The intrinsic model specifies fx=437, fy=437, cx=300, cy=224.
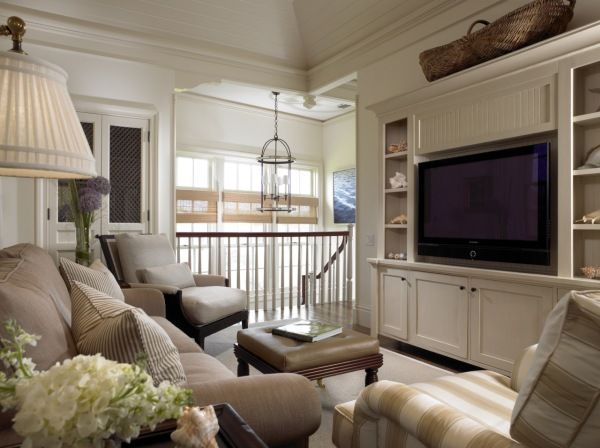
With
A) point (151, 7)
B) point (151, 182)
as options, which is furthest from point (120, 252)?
point (151, 7)

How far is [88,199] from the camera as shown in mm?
3592

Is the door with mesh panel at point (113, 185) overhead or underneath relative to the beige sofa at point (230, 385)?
overhead

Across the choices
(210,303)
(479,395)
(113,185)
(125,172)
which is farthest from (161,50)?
(479,395)

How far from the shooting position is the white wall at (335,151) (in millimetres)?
6984

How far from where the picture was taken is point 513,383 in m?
1.66

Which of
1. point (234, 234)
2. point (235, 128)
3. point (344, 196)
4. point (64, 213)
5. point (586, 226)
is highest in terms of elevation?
point (235, 128)

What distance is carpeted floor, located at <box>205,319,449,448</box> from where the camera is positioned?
7.45 feet

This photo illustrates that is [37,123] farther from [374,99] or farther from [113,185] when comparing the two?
[374,99]

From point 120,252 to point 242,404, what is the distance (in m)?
2.92

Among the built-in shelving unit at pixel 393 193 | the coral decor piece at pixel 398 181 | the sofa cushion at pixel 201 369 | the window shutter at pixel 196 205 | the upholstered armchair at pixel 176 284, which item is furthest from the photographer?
the window shutter at pixel 196 205

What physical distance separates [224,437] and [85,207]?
3214mm

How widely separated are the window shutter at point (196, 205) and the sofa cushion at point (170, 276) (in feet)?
8.48

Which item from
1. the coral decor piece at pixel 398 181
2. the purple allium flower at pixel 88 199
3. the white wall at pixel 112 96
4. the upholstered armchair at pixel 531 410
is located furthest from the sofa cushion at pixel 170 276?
the upholstered armchair at pixel 531 410

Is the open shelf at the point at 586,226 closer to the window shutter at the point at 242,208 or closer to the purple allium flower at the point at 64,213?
the purple allium flower at the point at 64,213
